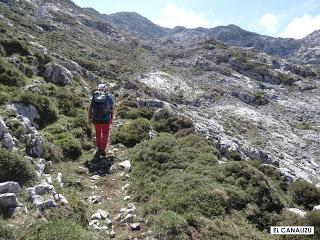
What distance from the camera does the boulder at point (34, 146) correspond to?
13952 millimetres

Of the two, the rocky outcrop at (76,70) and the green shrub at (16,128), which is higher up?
the rocky outcrop at (76,70)

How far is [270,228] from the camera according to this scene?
457 inches

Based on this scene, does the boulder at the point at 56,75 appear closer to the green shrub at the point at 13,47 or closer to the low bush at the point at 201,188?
the green shrub at the point at 13,47

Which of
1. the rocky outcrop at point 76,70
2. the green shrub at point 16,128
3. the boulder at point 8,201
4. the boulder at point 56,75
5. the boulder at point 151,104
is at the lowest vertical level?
the boulder at point 8,201

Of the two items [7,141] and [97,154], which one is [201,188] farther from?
[7,141]

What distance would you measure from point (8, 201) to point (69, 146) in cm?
661

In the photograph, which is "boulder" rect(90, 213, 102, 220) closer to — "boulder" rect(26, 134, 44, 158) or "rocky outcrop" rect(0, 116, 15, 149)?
"rocky outcrop" rect(0, 116, 15, 149)

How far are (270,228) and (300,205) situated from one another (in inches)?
169

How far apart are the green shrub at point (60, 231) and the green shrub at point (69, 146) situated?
268 inches

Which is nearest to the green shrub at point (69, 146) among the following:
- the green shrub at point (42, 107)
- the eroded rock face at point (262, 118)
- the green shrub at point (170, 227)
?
the green shrub at point (42, 107)

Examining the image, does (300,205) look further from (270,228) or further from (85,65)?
(85,65)

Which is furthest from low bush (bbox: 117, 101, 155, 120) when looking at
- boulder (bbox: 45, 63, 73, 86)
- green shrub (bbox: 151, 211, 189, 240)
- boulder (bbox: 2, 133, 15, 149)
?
green shrub (bbox: 151, 211, 189, 240)

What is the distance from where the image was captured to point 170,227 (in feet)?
33.8

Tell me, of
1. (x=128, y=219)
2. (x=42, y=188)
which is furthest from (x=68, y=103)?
(x=128, y=219)
